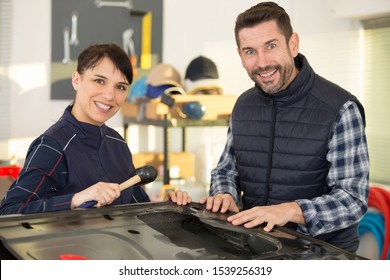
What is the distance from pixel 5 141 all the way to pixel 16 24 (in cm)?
71

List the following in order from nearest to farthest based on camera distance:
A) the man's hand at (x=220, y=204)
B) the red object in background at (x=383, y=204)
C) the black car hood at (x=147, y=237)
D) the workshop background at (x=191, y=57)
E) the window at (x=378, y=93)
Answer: the black car hood at (x=147, y=237), the man's hand at (x=220, y=204), the red object in background at (x=383, y=204), the workshop background at (x=191, y=57), the window at (x=378, y=93)

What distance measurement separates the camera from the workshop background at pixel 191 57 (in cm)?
266

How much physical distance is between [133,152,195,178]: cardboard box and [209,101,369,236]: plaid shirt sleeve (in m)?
1.92

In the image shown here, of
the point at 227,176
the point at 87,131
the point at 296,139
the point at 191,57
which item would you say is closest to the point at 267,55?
the point at 296,139

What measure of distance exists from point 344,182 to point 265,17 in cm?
45

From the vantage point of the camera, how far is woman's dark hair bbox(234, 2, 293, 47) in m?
1.42

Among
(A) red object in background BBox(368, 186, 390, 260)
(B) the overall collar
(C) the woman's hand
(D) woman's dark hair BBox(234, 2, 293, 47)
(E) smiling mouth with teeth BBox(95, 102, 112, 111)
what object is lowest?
(A) red object in background BBox(368, 186, 390, 260)

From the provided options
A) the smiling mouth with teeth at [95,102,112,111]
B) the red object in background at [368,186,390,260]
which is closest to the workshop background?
the red object in background at [368,186,390,260]

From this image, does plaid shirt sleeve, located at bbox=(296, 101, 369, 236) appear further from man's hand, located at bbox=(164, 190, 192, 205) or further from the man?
man's hand, located at bbox=(164, 190, 192, 205)

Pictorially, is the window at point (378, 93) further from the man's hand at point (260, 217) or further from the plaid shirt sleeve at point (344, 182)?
the man's hand at point (260, 217)

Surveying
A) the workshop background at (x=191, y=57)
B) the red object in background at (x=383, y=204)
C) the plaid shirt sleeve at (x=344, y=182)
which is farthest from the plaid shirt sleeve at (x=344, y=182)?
the red object in background at (x=383, y=204)

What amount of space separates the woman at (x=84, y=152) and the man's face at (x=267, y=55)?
12.6 inches

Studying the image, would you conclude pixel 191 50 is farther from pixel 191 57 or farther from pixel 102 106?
pixel 102 106
